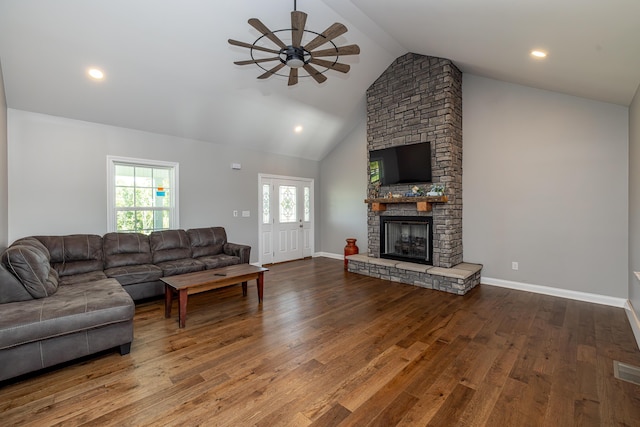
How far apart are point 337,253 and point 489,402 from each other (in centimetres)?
551

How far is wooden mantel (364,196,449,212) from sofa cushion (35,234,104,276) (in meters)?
4.40

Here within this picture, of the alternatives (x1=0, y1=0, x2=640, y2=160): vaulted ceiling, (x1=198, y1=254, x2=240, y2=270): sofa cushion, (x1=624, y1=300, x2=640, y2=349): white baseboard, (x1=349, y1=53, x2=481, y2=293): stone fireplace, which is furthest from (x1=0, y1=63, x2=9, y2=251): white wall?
(x1=624, y1=300, x2=640, y2=349): white baseboard

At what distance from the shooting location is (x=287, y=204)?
277 inches

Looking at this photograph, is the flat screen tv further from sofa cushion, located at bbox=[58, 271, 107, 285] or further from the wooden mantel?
sofa cushion, located at bbox=[58, 271, 107, 285]

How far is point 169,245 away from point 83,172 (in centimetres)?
163

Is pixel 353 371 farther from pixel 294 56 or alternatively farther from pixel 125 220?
pixel 125 220

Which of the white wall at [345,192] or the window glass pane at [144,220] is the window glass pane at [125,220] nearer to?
the window glass pane at [144,220]

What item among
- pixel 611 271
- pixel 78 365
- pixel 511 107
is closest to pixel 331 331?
pixel 78 365

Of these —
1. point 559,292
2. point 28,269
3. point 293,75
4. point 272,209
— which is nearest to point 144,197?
point 272,209

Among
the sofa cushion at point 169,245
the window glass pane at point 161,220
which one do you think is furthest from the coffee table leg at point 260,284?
the window glass pane at point 161,220

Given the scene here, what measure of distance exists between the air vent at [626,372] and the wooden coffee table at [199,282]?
358 cm

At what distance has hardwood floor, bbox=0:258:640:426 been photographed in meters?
1.85

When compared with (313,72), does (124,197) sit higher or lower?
lower

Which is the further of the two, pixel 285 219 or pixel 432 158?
pixel 285 219
